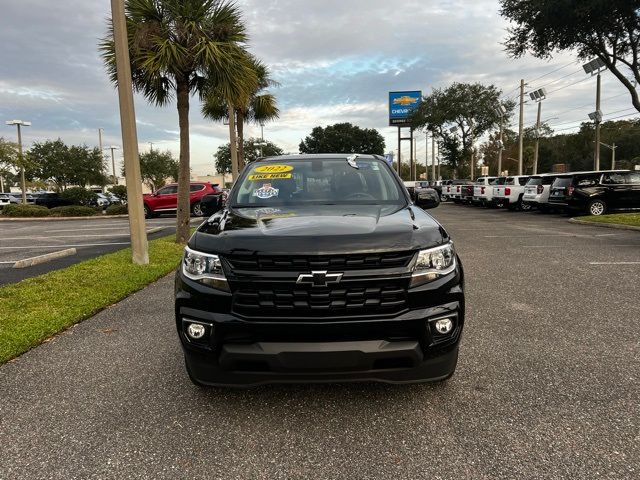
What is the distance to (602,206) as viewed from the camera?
52.6ft

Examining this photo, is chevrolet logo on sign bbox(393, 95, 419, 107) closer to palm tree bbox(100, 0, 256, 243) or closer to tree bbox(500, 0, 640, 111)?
tree bbox(500, 0, 640, 111)

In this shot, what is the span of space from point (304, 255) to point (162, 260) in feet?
21.3

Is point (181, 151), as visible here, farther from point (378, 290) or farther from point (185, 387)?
point (378, 290)

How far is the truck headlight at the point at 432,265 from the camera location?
2555 mm

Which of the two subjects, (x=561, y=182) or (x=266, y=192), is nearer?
(x=266, y=192)

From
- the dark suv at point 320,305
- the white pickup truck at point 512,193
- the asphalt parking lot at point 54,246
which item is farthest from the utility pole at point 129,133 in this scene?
the white pickup truck at point 512,193

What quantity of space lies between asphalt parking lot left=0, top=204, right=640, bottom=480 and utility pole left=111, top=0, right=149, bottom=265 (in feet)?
11.5

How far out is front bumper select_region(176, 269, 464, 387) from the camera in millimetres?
2439

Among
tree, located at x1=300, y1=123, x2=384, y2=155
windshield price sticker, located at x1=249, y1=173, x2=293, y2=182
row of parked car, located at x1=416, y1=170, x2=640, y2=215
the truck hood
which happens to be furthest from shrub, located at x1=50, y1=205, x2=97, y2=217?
tree, located at x1=300, y1=123, x2=384, y2=155

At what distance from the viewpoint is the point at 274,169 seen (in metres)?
4.19

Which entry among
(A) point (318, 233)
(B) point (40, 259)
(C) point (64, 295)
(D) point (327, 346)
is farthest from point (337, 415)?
(B) point (40, 259)

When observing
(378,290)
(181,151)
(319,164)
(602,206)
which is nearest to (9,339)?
(319,164)

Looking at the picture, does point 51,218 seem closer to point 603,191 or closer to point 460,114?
point 603,191

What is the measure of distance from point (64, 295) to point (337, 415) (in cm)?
441
